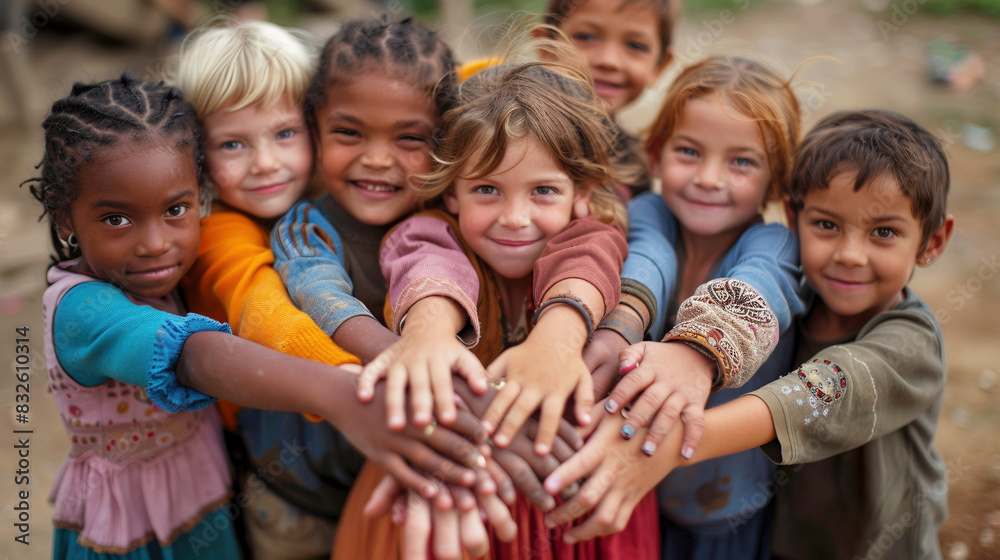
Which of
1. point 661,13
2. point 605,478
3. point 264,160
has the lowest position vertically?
point 605,478

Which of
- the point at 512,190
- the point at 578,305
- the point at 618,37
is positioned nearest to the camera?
the point at 578,305

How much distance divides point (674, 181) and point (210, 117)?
59.7 inches

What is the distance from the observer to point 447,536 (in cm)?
156

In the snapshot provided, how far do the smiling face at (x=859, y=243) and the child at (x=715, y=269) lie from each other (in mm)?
98

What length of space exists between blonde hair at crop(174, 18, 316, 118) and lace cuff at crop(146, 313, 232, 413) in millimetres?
780

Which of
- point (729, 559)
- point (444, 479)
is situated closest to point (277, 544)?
point (444, 479)

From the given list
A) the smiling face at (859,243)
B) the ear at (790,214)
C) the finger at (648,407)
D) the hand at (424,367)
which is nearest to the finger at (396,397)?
the hand at (424,367)

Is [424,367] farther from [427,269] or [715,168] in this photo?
[715,168]

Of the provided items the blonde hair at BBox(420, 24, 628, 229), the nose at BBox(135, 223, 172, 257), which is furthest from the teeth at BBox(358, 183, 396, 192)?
the nose at BBox(135, 223, 172, 257)

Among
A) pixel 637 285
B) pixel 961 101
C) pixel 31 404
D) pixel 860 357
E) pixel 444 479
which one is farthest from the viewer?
pixel 961 101

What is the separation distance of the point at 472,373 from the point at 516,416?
0.48ft

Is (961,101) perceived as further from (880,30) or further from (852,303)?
(852,303)

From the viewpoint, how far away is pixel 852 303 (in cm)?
198

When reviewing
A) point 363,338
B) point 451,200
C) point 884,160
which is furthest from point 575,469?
point 884,160
